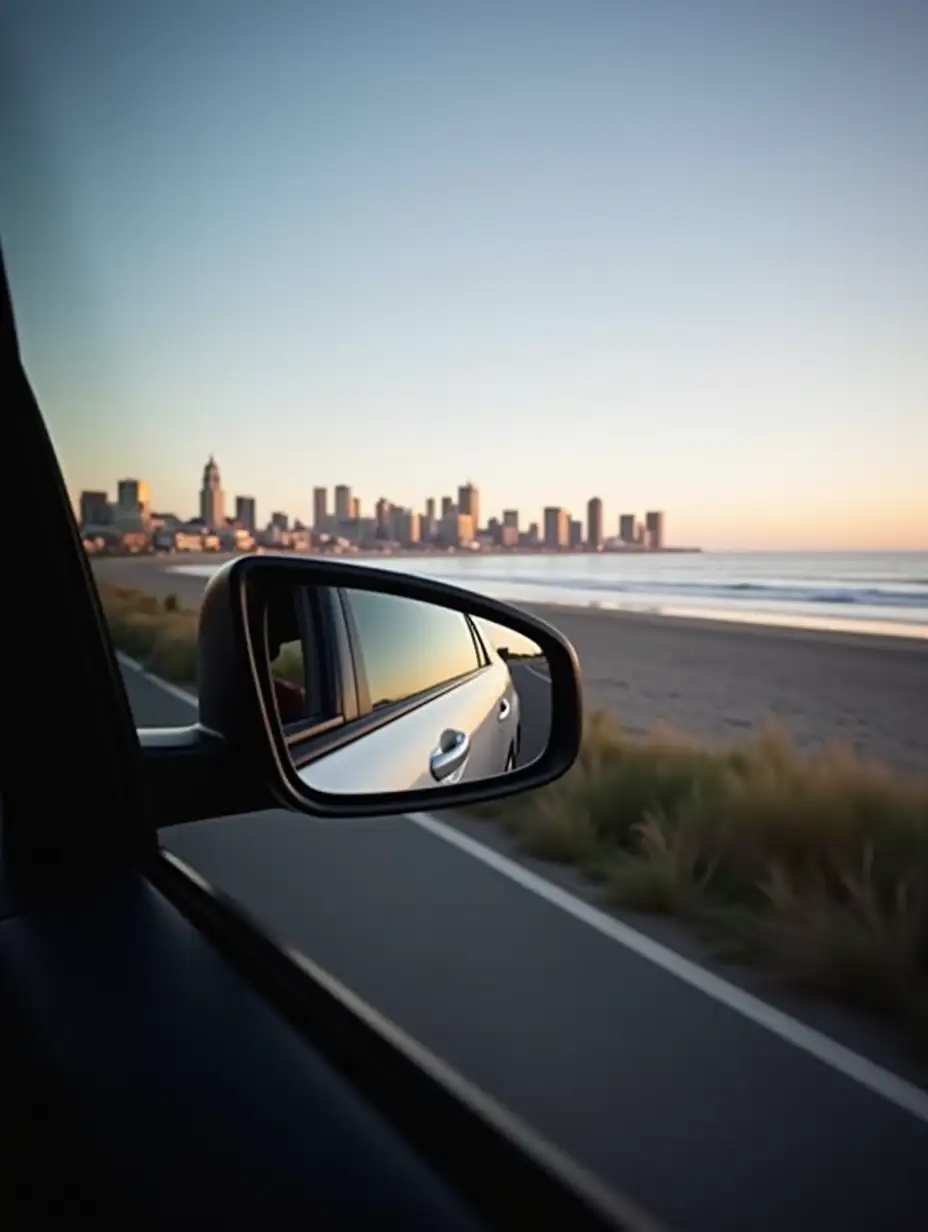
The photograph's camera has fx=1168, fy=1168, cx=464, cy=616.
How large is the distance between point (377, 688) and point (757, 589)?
44543 mm

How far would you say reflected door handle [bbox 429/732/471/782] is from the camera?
8.44 ft

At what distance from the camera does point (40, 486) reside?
7.07 feet

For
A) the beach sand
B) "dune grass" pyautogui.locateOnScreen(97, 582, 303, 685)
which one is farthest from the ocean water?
"dune grass" pyautogui.locateOnScreen(97, 582, 303, 685)

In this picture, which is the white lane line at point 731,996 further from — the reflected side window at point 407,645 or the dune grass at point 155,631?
the dune grass at point 155,631

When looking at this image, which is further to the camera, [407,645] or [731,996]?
[731,996]

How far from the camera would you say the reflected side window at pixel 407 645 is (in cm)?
265

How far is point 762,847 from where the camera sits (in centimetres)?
698

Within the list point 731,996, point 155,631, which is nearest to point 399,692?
point 731,996

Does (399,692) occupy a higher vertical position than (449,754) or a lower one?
higher

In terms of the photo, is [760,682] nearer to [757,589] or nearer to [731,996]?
[731,996]

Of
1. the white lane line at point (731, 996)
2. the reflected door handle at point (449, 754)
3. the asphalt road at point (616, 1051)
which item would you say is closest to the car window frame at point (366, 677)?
the reflected door handle at point (449, 754)

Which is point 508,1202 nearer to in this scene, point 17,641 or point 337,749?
point 337,749

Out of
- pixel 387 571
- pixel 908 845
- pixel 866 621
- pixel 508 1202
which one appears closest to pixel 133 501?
pixel 387 571

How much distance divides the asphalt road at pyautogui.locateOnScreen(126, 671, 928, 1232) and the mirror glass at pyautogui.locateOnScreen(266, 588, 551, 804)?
1.52 feet
